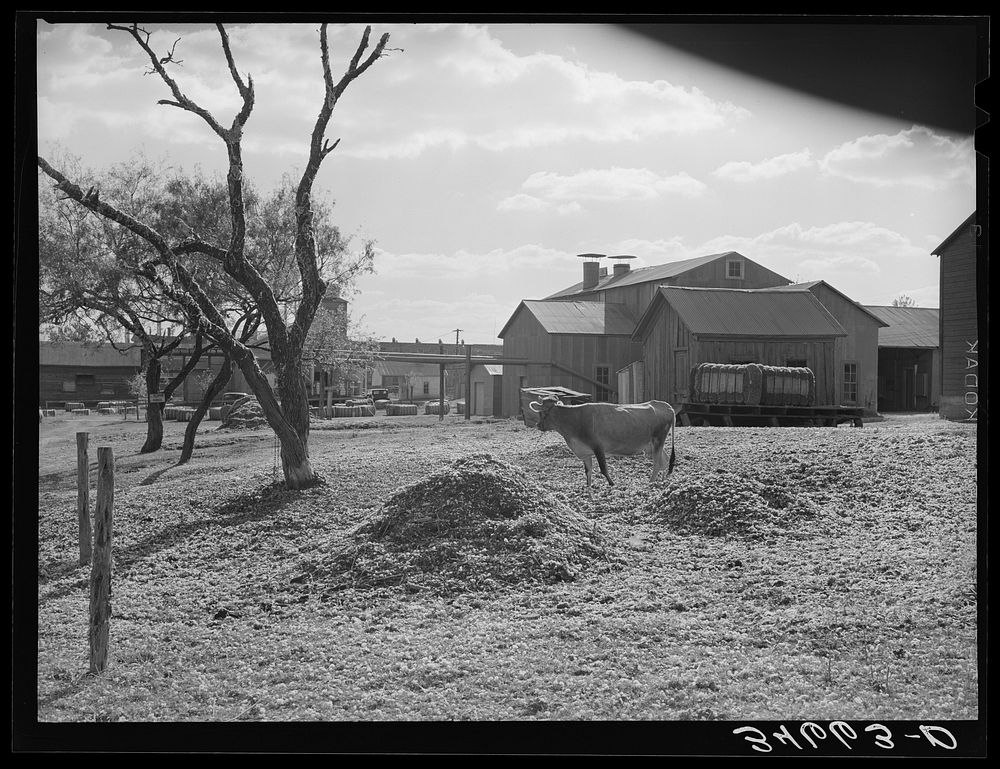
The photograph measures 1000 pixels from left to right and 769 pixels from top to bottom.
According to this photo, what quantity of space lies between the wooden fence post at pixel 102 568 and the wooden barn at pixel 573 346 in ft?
7.85

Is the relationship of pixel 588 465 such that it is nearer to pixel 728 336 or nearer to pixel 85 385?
pixel 728 336

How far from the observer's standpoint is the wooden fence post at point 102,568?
3.93m

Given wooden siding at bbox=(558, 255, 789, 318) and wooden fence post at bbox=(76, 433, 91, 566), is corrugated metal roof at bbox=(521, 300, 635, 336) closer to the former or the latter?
wooden siding at bbox=(558, 255, 789, 318)

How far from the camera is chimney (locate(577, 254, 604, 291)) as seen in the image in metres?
4.79

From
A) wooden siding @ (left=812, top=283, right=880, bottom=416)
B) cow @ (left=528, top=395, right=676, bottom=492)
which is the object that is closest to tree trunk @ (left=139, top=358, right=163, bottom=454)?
cow @ (left=528, top=395, right=676, bottom=492)

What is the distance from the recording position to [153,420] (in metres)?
4.95

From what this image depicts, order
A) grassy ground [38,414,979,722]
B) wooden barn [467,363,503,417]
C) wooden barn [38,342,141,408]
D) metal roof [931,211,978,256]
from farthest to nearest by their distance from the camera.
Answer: wooden barn [467,363,503,417], wooden barn [38,342,141,408], metal roof [931,211,978,256], grassy ground [38,414,979,722]

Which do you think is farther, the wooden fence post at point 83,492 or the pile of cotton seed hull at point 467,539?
the pile of cotton seed hull at point 467,539

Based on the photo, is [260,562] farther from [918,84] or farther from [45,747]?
[918,84]

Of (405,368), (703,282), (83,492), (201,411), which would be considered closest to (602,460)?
(703,282)

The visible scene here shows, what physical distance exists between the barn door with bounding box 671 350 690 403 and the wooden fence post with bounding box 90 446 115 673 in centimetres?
327

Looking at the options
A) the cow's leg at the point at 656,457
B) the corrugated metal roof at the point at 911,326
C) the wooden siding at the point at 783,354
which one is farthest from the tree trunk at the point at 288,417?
the corrugated metal roof at the point at 911,326

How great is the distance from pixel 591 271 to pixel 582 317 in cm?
35

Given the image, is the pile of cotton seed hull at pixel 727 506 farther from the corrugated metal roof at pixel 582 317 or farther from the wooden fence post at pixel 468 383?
the wooden fence post at pixel 468 383
